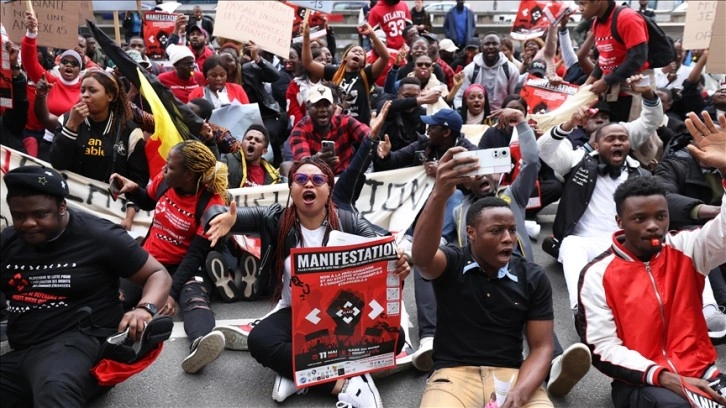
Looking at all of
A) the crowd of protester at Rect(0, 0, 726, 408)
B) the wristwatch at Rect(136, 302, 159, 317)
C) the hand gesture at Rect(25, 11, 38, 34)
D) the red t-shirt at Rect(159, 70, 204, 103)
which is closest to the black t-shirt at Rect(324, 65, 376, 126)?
the crowd of protester at Rect(0, 0, 726, 408)

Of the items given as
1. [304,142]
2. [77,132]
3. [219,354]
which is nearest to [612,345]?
[219,354]

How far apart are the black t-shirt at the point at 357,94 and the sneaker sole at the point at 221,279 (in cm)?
287

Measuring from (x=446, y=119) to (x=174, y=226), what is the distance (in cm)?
233

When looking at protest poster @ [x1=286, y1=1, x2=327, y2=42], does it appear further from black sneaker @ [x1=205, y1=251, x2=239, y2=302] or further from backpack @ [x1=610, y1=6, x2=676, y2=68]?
black sneaker @ [x1=205, y1=251, x2=239, y2=302]

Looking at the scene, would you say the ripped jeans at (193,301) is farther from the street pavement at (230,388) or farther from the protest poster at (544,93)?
the protest poster at (544,93)

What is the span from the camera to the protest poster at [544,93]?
8.04m

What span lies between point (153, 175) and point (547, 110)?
4.56 meters

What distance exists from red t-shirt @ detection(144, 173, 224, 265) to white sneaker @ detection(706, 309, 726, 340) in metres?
3.42

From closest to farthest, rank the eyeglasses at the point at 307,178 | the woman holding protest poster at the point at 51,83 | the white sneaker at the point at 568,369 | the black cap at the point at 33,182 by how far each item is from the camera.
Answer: the black cap at the point at 33,182 < the white sneaker at the point at 568,369 < the eyeglasses at the point at 307,178 < the woman holding protest poster at the point at 51,83

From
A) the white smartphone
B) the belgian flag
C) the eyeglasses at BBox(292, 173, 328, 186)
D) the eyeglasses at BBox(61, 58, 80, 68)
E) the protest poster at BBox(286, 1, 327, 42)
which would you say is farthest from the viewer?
the protest poster at BBox(286, 1, 327, 42)

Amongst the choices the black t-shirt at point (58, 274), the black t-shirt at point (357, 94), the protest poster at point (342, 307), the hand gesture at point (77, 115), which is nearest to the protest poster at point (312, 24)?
the black t-shirt at point (357, 94)

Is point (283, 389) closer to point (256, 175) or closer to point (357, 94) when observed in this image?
point (256, 175)

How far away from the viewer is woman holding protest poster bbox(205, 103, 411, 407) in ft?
13.3

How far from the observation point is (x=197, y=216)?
503 centimetres
